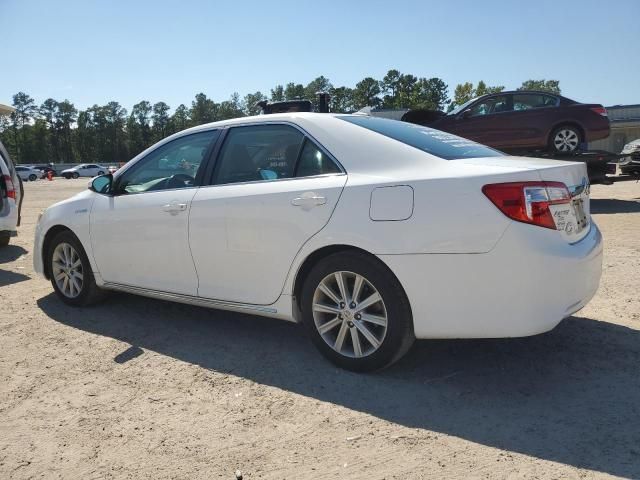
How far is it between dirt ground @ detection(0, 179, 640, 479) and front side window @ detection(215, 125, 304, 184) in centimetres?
124

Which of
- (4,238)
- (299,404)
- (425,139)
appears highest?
(425,139)

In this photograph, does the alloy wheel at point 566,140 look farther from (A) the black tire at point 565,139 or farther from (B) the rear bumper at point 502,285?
(B) the rear bumper at point 502,285

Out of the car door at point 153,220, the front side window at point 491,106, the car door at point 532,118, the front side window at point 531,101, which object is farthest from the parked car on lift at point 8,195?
the front side window at point 531,101

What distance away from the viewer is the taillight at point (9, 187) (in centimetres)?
775

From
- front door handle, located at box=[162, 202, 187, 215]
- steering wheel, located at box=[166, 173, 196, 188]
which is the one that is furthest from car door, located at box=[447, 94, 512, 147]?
front door handle, located at box=[162, 202, 187, 215]

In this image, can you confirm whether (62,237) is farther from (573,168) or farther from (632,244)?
(632,244)

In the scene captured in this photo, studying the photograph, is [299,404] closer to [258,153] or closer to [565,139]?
[258,153]

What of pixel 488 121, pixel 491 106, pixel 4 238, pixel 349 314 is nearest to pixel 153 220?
pixel 349 314

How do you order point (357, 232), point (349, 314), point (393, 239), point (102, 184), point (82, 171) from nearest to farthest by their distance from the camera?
1. point (393, 239)
2. point (357, 232)
3. point (349, 314)
4. point (102, 184)
5. point (82, 171)

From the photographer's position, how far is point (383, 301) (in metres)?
3.12

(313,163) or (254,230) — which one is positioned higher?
(313,163)

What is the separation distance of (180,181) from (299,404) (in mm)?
2062

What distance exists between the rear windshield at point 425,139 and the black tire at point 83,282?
105 inches

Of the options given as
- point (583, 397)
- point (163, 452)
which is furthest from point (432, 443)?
point (163, 452)
